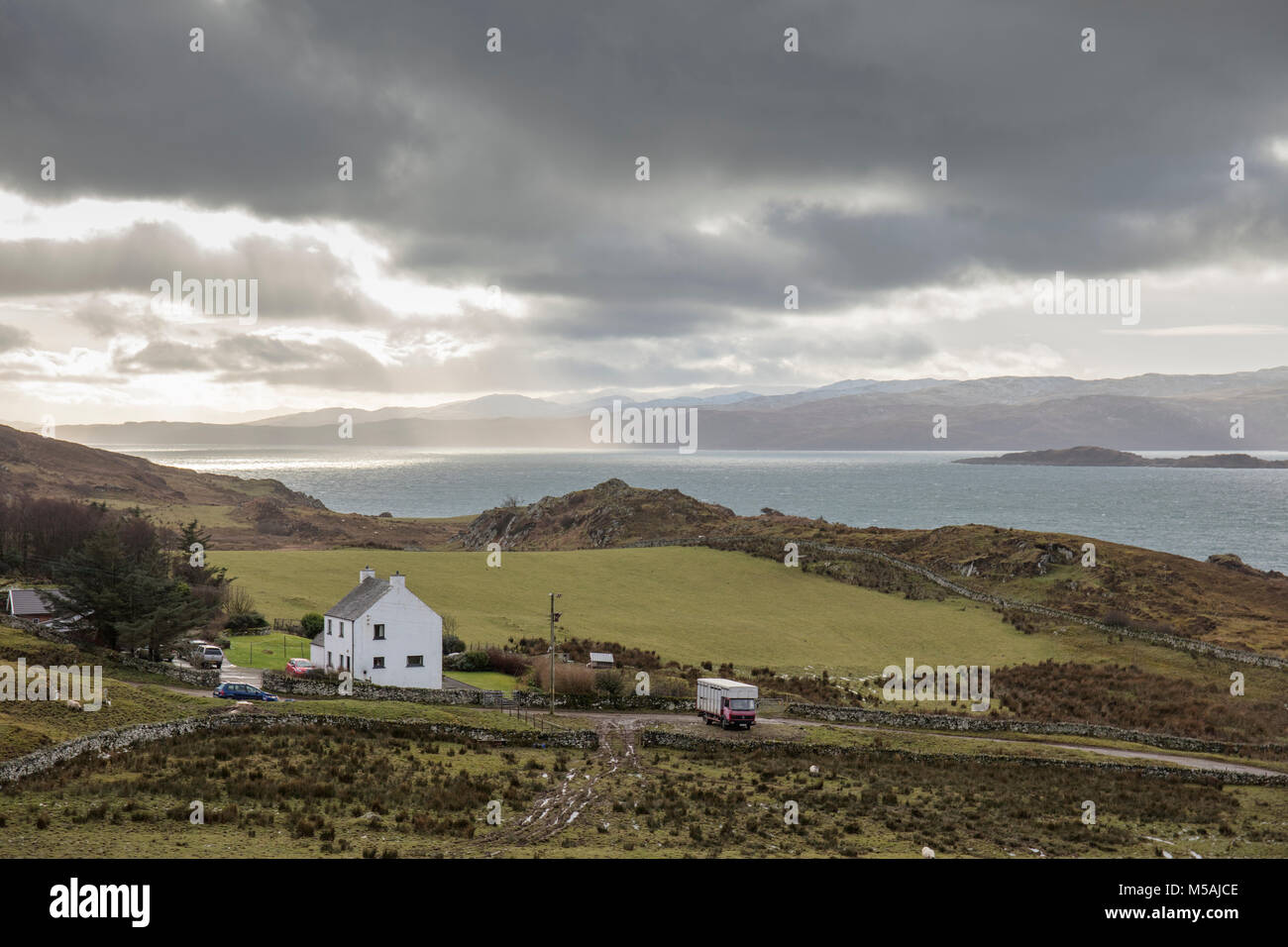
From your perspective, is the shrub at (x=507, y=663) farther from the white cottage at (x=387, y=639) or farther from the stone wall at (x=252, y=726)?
the stone wall at (x=252, y=726)

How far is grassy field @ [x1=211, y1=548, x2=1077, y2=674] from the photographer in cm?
6875

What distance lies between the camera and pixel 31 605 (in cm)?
5603

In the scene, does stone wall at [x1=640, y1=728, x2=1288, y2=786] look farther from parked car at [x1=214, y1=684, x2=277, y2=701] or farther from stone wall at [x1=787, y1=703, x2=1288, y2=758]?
parked car at [x1=214, y1=684, x2=277, y2=701]

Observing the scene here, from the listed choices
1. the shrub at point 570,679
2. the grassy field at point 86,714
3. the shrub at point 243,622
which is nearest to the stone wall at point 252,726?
the grassy field at point 86,714

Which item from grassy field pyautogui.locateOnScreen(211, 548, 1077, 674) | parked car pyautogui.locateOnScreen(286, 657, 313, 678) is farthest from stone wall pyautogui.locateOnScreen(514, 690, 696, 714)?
grassy field pyautogui.locateOnScreen(211, 548, 1077, 674)

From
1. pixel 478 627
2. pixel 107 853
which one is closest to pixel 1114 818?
pixel 107 853

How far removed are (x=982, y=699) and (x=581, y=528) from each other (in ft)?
264

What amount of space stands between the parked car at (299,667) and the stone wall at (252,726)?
41.4 feet

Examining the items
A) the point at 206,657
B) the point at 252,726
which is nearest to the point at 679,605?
the point at 206,657

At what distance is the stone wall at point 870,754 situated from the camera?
136ft

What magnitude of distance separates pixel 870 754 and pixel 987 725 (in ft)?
34.9

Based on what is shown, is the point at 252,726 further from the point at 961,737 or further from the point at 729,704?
the point at 961,737

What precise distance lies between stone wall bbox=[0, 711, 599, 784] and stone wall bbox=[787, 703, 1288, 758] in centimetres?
1519
